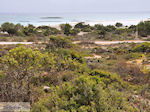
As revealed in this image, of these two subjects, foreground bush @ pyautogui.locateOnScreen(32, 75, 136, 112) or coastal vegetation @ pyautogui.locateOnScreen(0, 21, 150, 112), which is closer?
foreground bush @ pyautogui.locateOnScreen(32, 75, 136, 112)

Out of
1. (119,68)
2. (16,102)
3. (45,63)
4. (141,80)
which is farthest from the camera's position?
(119,68)

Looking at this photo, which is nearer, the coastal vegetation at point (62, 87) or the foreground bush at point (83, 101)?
the foreground bush at point (83, 101)

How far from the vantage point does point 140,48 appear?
1880 centimetres

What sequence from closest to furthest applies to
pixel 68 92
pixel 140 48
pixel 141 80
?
pixel 68 92
pixel 141 80
pixel 140 48

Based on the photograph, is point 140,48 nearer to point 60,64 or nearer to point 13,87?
point 60,64

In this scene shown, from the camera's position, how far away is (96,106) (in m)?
3.71

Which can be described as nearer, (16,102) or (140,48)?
(16,102)

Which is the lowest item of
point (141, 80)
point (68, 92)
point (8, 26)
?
point (141, 80)

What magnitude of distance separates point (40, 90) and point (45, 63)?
62.5 inches

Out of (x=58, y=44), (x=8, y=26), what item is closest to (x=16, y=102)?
(x=58, y=44)

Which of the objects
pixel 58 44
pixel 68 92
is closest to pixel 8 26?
pixel 58 44

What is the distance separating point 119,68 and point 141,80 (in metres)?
2.16

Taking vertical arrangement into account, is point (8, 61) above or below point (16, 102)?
above

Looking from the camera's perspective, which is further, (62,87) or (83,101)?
(62,87)
